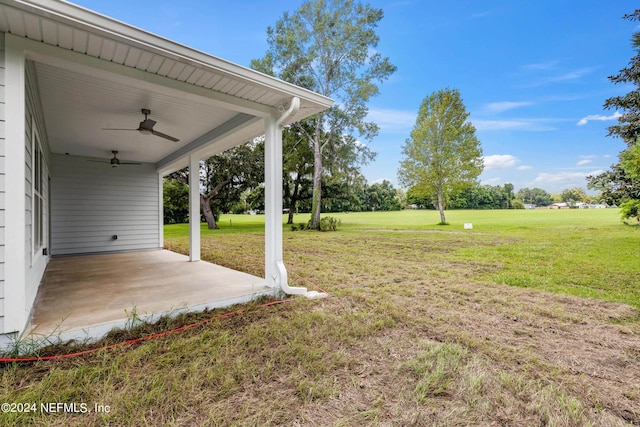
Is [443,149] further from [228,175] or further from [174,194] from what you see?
[174,194]

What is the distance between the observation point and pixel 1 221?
6.37 feet

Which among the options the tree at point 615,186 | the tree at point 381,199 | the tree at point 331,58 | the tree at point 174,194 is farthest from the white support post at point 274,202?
the tree at point 381,199

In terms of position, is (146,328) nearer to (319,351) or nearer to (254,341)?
(254,341)

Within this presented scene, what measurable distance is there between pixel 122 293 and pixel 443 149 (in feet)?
52.6

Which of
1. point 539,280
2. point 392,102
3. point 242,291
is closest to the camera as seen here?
point 242,291

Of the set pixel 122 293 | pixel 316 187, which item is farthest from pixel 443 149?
pixel 122 293

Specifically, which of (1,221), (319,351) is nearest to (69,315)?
(1,221)

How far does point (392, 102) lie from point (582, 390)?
19460 mm

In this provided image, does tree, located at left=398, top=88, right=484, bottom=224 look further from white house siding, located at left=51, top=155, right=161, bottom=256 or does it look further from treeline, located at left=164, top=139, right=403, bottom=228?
white house siding, located at left=51, top=155, right=161, bottom=256

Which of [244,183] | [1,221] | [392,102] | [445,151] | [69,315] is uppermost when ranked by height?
[392,102]

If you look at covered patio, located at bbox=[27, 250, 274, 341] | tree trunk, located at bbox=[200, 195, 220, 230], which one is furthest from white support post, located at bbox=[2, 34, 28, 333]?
tree trunk, located at bbox=[200, 195, 220, 230]

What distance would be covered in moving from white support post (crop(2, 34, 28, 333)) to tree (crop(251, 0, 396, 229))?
1184 cm

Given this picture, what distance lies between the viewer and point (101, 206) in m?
6.93

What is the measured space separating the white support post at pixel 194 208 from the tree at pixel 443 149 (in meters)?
13.3
